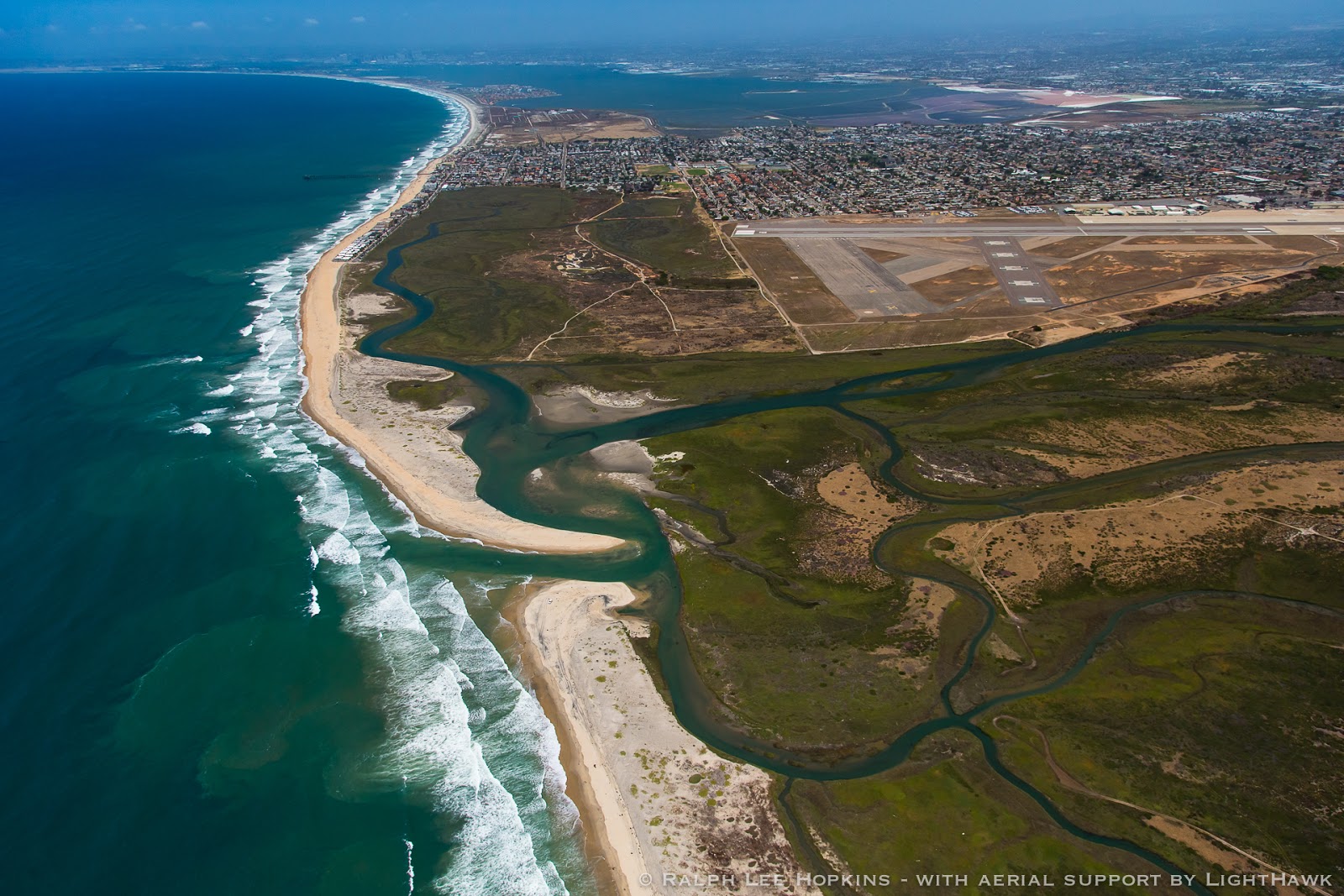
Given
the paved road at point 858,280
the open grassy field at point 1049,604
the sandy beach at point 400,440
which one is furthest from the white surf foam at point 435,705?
the paved road at point 858,280

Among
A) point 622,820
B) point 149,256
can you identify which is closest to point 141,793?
point 622,820

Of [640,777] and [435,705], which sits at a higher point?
[435,705]

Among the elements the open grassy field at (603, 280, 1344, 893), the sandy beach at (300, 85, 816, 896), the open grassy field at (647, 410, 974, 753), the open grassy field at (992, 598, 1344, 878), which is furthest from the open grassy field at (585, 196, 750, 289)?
the open grassy field at (992, 598, 1344, 878)

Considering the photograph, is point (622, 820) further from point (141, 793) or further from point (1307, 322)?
point (1307, 322)

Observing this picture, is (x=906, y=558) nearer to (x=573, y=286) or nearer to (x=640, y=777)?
(x=640, y=777)

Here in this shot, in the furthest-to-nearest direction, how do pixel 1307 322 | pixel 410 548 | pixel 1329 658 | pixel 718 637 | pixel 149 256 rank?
pixel 149 256
pixel 1307 322
pixel 410 548
pixel 718 637
pixel 1329 658

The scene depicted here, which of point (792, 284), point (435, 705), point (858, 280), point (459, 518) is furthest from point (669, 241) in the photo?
point (435, 705)

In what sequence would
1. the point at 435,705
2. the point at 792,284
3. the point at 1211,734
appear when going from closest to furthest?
1. the point at 1211,734
2. the point at 435,705
3. the point at 792,284
